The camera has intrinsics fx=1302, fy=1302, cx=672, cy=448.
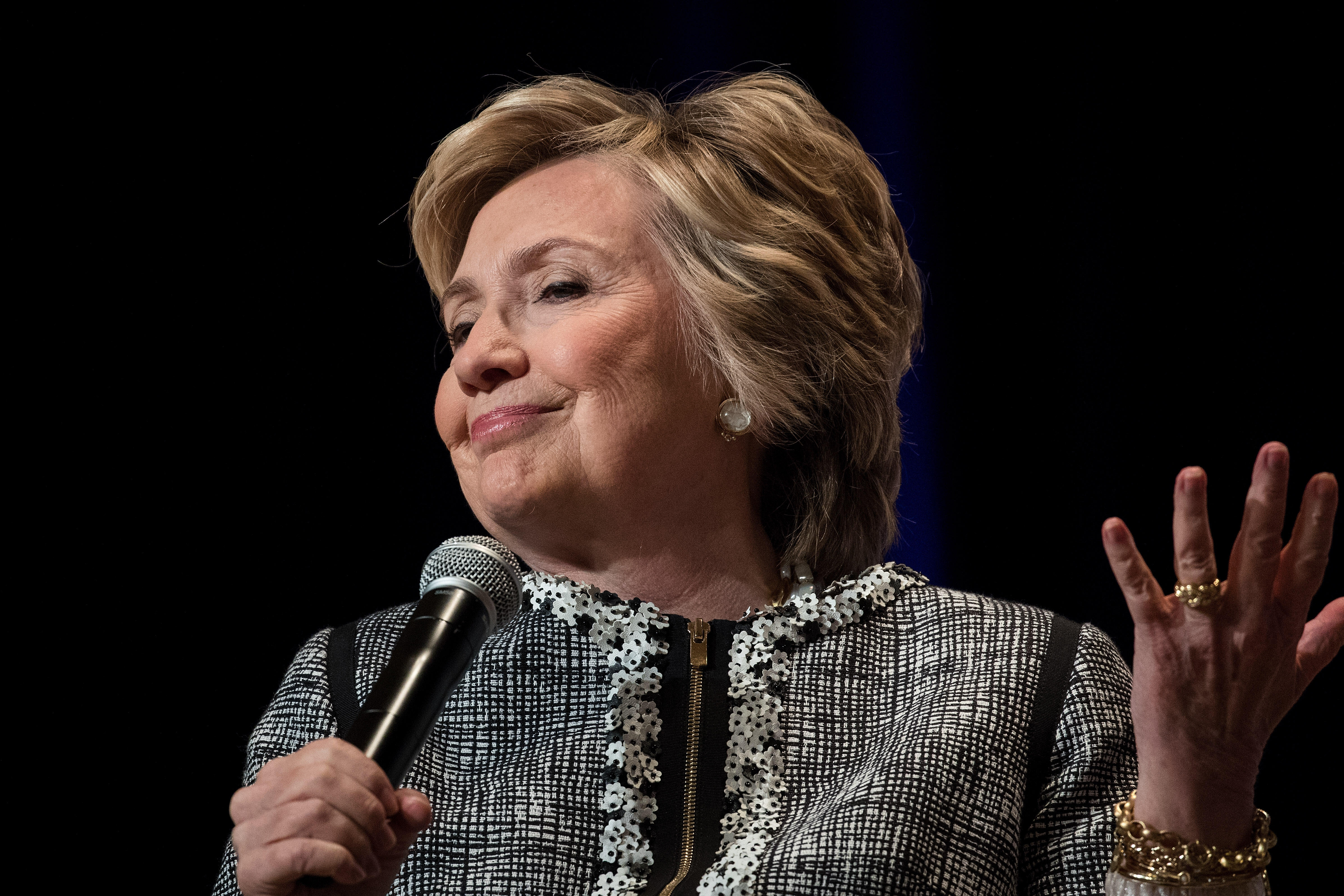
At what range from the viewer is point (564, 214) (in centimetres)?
169

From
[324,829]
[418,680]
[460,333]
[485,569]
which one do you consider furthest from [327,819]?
[460,333]

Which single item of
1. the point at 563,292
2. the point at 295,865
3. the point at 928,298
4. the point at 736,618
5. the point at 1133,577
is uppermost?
the point at 928,298

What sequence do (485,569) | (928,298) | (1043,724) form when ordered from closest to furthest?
(485,569) < (1043,724) < (928,298)

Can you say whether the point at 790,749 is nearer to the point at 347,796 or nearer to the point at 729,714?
the point at 729,714

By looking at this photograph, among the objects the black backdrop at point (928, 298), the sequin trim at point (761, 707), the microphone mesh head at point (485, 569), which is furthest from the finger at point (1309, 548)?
the black backdrop at point (928, 298)

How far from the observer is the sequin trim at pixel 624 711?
1465mm

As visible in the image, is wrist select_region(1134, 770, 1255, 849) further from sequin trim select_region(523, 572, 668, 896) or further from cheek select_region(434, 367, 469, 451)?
cheek select_region(434, 367, 469, 451)

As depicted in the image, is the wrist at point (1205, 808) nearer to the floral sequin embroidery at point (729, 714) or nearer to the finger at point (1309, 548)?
the finger at point (1309, 548)

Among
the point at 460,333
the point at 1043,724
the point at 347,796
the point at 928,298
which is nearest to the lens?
the point at 347,796

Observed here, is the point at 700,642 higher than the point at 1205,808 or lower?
higher

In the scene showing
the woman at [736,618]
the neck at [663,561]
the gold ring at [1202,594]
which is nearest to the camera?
the gold ring at [1202,594]

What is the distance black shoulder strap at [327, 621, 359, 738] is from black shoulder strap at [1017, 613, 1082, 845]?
2.65 feet

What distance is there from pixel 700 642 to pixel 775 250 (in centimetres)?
53

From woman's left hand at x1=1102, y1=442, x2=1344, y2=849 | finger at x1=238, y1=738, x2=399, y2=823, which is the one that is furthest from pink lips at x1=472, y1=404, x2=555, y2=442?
woman's left hand at x1=1102, y1=442, x2=1344, y2=849
